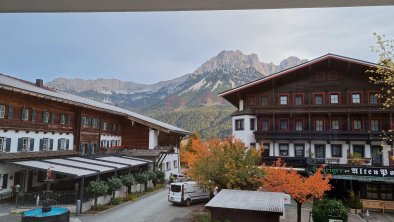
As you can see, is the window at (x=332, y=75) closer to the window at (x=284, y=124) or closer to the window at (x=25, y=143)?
the window at (x=284, y=124)

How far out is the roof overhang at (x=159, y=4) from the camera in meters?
2.80

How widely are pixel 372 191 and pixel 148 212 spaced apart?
663 inches

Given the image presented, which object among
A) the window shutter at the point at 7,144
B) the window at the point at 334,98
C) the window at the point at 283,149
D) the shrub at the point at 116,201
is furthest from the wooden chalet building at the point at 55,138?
the window at the point at 334,98

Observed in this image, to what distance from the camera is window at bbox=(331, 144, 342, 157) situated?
1090 inches

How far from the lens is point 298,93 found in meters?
29.3

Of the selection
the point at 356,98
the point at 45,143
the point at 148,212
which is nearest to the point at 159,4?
the point at 148,212

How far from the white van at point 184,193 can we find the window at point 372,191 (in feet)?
41.7

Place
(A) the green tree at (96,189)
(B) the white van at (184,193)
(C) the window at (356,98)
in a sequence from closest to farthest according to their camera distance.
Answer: (A) the green tree at (96,189), (B) the white van at (184,193), (C) the window at (356,98)

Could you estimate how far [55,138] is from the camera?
25719mm

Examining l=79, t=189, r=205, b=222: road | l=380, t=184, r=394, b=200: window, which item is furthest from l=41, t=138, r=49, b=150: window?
l=380, t=184, r=394, b=200: window

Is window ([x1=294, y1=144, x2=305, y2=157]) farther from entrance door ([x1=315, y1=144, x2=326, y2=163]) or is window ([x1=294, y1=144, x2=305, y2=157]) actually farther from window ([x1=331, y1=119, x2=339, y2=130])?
window ([x1=331, y1=119, x2=339, y2=130])

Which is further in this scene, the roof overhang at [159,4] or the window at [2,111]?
the window at [2,111]

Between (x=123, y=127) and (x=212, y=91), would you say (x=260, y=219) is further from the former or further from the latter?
(x=212, y=91)

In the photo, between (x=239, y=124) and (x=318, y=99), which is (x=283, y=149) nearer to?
(x=239, y=124)
